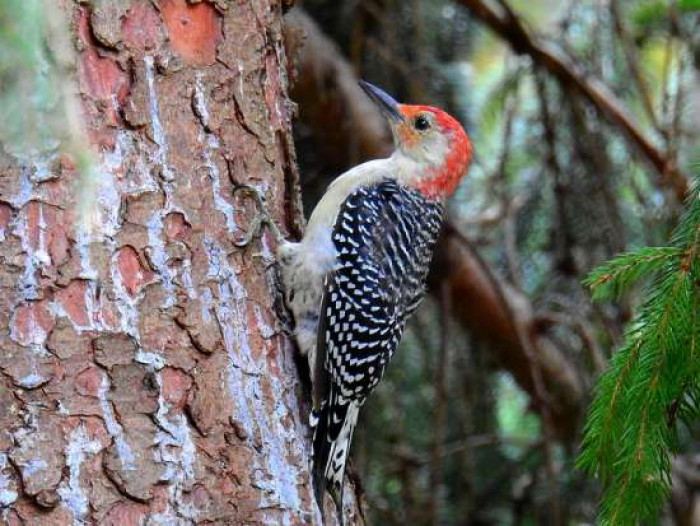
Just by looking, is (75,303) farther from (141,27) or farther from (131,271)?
(141,27)

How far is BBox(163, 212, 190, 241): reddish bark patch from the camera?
2.75m

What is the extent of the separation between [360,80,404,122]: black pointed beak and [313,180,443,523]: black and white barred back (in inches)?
12.4

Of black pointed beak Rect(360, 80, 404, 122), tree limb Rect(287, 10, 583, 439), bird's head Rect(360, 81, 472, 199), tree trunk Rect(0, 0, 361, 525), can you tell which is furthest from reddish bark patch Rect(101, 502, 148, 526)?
tree limb Rect(287, 10, 583, 439)

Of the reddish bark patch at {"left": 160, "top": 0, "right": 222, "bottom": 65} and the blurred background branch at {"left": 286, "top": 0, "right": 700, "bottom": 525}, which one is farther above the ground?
the reddish bark patch at {"left": 160, "top": 0, "right": 222, "bottom": 65}

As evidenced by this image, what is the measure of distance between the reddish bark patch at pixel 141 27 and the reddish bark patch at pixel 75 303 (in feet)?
A: 2.06

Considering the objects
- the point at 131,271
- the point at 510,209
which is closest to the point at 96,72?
the point at 131,271

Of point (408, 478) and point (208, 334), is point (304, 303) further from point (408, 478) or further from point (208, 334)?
point (408, 478)

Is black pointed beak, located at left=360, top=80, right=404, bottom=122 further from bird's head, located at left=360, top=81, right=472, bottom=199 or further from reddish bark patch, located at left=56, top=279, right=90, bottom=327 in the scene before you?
reddish bark patch, located at left=56, top=279, right=90, bottom=327

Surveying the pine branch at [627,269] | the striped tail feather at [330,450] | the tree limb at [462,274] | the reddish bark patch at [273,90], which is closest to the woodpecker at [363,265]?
the striped tail feather at [330,450]

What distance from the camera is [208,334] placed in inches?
108

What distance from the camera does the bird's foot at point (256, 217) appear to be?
2.94m

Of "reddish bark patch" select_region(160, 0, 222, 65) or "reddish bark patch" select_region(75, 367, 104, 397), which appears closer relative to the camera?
"reddish bark patch" select_region(75, 367, 104, 397)

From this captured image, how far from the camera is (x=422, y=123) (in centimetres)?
385

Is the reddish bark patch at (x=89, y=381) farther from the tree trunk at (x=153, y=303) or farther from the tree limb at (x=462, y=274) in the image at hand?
the tree limb at (x=462, y=274)
